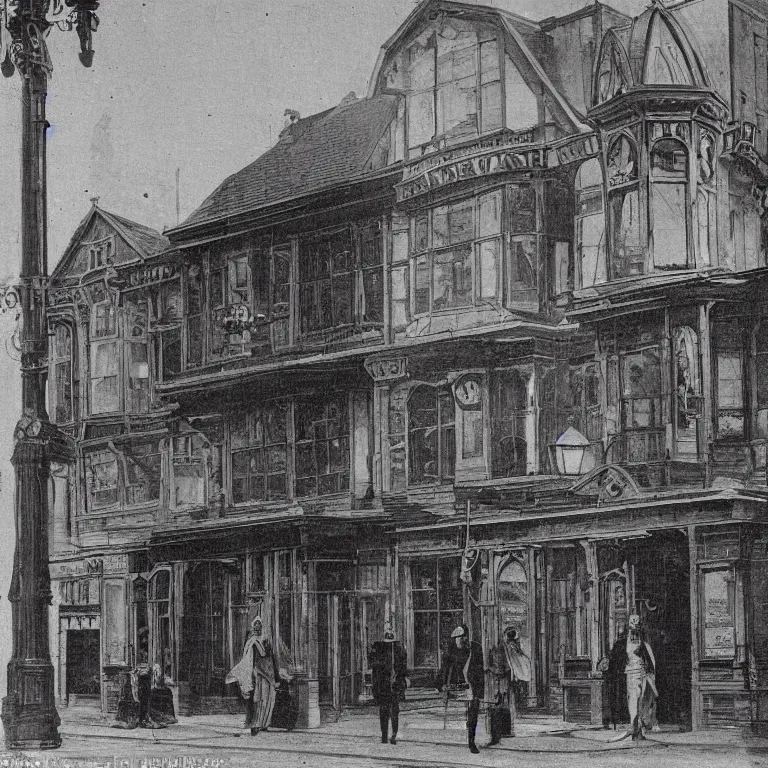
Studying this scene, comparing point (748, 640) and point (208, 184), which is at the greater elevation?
point (208, 184)

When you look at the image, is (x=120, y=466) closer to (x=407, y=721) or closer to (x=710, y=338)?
(x=407, y=721)

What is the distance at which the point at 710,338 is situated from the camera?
13789 mm

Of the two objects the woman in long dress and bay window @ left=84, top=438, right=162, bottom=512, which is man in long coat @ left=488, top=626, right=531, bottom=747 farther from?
bay window @ left=84, top=438, right=162, bottom=512

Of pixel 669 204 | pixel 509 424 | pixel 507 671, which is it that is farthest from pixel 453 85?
pixel 507 671

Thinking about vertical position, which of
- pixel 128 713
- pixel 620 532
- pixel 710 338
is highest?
pixel 710 338

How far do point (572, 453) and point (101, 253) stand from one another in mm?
6599

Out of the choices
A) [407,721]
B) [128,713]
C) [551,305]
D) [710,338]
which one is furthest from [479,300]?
[128,713]

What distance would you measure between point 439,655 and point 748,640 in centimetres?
335

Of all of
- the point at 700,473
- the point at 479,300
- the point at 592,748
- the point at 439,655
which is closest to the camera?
the point at 592,748

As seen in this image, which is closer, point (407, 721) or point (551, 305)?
point (407, 721)

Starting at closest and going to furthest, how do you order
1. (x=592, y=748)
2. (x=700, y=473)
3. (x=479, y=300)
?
(x=592, y=748), (x=700, y=473), (x=479, y=300)

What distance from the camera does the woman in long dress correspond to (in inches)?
611

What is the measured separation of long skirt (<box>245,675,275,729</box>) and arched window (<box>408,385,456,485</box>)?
8.79 feet

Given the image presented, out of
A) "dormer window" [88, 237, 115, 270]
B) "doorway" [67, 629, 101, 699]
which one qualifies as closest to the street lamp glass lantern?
"dormer window" [88, 237, 115, 270]
